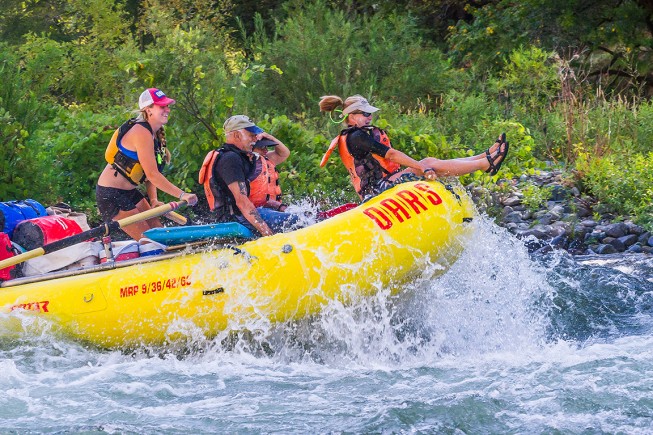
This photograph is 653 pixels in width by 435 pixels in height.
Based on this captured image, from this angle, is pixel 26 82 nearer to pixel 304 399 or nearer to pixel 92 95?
pixel 92 95

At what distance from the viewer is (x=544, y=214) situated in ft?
30.8

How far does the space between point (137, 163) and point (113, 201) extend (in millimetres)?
335

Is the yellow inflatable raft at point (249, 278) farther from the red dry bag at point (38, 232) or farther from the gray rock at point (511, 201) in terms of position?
the gray rock at point (511, 201)

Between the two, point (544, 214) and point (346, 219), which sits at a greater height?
point (346, 219)

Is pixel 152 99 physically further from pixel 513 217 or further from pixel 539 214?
pixel 539 214

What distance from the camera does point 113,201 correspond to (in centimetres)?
693

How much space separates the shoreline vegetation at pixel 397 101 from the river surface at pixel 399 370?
2300mm

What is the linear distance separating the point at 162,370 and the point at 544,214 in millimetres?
4499

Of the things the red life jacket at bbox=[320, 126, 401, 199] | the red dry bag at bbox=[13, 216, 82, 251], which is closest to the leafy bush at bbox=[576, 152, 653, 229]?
the red life jacket at bbox=[320, 126, 401, 199]

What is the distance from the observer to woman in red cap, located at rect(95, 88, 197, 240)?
21.7 feet

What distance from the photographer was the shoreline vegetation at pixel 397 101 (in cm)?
948

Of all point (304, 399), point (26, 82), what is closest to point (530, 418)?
point (304, 399)

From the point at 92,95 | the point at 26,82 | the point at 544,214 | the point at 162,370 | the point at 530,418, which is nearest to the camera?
the point at 530,418

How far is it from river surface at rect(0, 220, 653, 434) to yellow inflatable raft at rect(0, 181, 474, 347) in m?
0.12
